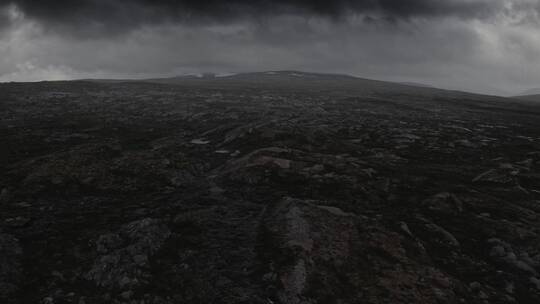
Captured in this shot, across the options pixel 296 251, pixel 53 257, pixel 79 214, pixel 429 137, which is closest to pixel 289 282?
pixel 296 251

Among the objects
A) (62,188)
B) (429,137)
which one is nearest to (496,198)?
(429,137)

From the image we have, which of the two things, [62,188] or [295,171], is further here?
[295,171]

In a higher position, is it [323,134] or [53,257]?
[323,134]

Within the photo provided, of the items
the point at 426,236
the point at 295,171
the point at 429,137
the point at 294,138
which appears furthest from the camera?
the point at 429,137

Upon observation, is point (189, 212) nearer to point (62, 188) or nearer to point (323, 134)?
point (62, 188)

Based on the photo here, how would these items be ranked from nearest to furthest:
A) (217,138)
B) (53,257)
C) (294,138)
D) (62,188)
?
(53,257) < (62,188) < (294,138) < (217,138)

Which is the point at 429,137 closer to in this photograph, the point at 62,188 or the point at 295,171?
the point at 295,171
